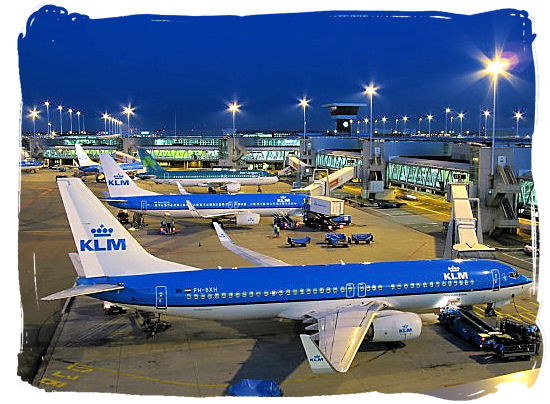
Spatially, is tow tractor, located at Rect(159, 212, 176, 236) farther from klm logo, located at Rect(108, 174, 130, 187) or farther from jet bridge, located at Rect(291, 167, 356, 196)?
jet bridge, located at Rect(291, 167, 356, 196)

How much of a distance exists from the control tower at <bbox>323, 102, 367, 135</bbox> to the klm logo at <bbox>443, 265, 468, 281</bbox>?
125 m

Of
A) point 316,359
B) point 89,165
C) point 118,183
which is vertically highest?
point 89,165

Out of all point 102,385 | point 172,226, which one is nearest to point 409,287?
point 102,385

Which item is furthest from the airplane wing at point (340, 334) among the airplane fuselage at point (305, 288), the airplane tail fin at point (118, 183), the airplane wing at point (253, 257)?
the airplane tail fin at point (118, 183)

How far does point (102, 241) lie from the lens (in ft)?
62.6

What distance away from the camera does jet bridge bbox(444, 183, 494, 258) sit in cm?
3046

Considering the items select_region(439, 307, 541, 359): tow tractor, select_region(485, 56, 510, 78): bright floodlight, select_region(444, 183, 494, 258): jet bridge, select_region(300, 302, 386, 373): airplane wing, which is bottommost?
select_region(439, 307, 541, 359): tow tractor

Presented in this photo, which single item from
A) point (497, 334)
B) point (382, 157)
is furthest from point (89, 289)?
point (382, 157)

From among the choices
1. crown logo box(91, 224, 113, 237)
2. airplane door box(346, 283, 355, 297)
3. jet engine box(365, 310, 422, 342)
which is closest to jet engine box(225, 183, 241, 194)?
airplane door box(346, 283, 355, 297)

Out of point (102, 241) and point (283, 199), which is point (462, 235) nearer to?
point (102, 241)

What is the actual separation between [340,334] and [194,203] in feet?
128

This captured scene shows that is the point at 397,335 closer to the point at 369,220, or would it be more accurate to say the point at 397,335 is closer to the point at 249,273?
the point at 249,273

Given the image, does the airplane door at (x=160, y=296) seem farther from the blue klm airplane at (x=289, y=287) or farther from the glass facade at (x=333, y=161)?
the glass facade at (x=333, y=161)

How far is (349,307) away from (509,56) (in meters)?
16.8
